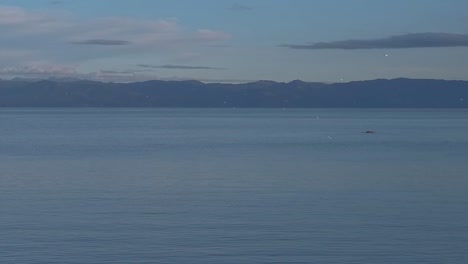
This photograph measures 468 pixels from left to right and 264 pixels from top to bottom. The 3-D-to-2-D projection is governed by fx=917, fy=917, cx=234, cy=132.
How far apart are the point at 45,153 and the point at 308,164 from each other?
52.8ft

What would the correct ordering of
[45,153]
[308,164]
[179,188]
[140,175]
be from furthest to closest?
[45,153]
[308,164]
[140,175]
[179,188]

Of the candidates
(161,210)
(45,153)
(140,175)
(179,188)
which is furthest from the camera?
(45,153)

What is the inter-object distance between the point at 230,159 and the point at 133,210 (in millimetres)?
20324

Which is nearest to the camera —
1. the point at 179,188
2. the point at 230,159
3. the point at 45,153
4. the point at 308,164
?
the point at 179,188

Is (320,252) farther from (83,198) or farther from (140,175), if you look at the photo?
(140,175)

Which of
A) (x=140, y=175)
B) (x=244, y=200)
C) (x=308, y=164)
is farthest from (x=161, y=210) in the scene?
(x=308, y=164)

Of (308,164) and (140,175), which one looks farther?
(308,164)

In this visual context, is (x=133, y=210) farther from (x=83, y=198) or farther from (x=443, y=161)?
(x=443, y=161)

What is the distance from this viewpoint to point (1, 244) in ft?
63.1

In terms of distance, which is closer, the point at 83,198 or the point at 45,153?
the point at 83,198

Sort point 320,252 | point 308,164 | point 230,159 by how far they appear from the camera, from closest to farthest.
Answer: point 320,252 < point 308,164 < point 230,159

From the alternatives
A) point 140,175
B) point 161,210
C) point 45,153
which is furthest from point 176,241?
point 45,153

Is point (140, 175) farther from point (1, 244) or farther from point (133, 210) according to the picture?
point (1, 244)

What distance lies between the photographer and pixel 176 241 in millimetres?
19594
